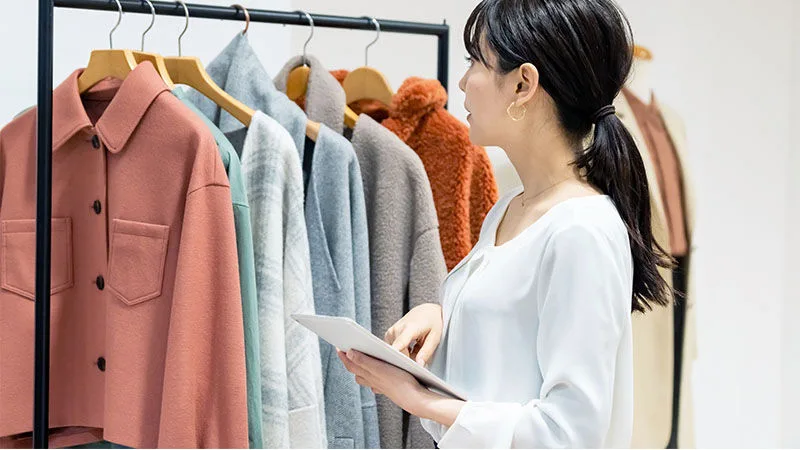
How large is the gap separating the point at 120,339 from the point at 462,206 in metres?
0.65

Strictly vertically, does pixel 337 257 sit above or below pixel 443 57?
below

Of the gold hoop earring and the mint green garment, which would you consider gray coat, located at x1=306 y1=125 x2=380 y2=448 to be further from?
the gold hoop earring

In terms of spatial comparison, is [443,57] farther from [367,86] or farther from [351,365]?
[351,365]

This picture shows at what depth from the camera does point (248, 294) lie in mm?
1465

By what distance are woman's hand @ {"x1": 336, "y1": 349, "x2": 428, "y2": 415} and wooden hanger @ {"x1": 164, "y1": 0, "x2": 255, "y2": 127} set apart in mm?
588

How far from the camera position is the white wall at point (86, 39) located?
143 cm

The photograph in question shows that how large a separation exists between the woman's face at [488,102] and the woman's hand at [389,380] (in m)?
0.29

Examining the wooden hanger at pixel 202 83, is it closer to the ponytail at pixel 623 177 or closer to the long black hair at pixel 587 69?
the long black hair at pixel 587 69

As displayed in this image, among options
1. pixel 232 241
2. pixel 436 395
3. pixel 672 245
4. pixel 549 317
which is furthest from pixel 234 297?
pixel 672 245

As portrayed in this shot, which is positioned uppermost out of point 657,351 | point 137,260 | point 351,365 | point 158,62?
point 158,62

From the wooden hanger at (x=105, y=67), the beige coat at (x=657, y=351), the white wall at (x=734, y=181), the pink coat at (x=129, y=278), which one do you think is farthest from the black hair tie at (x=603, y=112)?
the white wall at (x=734, y=181)

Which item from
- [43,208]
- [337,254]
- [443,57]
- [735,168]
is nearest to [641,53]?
[443,57]

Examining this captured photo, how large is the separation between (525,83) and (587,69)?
71 millimetres

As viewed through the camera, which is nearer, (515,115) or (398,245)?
(515,115)
